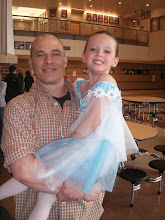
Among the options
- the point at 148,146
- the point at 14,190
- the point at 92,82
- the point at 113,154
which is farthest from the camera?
the point at 148,146

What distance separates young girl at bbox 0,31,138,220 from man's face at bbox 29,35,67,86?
33 cm

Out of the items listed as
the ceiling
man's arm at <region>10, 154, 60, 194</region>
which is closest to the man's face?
man's arm at <region>10, 154, 60, 194</region>

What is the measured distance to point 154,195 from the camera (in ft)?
11.3

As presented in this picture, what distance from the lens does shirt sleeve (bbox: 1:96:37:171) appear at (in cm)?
122

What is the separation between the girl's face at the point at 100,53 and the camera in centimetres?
168

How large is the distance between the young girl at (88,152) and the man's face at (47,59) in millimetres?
331

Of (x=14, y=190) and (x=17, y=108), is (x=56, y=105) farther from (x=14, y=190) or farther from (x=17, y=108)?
(x=14, y=190)

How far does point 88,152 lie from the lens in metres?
1.25

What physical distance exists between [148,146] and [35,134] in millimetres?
4563

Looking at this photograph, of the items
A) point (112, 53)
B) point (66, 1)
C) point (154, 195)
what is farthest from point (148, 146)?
point (66, 1)

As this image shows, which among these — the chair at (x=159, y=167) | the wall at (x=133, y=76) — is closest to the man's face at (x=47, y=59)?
the chair at (x=159, y=167)

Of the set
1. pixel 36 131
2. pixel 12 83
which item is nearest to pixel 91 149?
pixel 36 131

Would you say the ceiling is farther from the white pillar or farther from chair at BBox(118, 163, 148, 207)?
chair at BBox(118, 163, 148, 207)

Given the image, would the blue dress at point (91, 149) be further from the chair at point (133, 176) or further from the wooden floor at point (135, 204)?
the wooden floor at point (135, 204)
